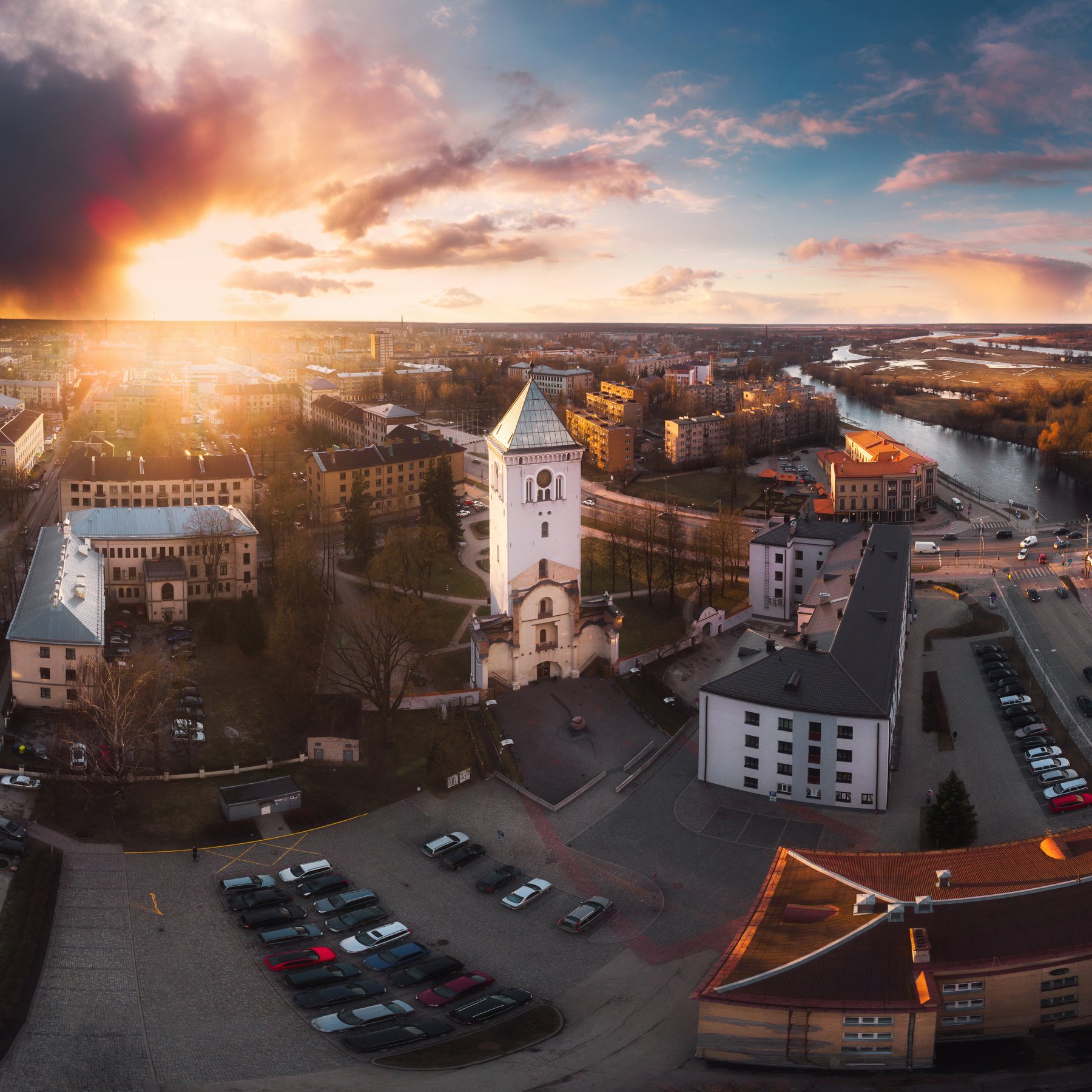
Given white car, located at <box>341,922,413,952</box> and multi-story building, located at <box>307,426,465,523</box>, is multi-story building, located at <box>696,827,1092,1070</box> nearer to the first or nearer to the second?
white car, located at <box>341,922,413,952</box>

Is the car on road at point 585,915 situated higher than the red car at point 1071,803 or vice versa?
the red car at point 1071,803

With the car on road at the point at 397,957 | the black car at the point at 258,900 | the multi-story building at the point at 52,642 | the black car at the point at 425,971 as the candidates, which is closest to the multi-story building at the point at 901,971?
the black car at the point at 425,971

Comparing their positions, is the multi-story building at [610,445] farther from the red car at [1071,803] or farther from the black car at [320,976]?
the black car at [320,976]

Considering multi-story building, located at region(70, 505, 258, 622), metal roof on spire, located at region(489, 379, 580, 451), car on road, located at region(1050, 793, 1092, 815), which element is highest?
metal roof on spire, located at region(489, 379, 580, 451)

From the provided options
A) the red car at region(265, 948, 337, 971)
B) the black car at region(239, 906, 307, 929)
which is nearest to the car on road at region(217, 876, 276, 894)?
the black car at region(239, 906, 307, 929)

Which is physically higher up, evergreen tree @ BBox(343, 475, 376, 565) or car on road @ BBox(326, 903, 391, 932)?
evergreen tree @ BBox(343, 475, 376, 565)

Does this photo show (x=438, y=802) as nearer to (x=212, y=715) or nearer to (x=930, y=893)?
(x=212, y=715)

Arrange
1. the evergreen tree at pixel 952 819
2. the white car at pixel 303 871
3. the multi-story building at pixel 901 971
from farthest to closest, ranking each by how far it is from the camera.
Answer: the evergreen tree at pixel 952 819
the white car at pixel 303 871
the multi-story building at pixel 901 971
